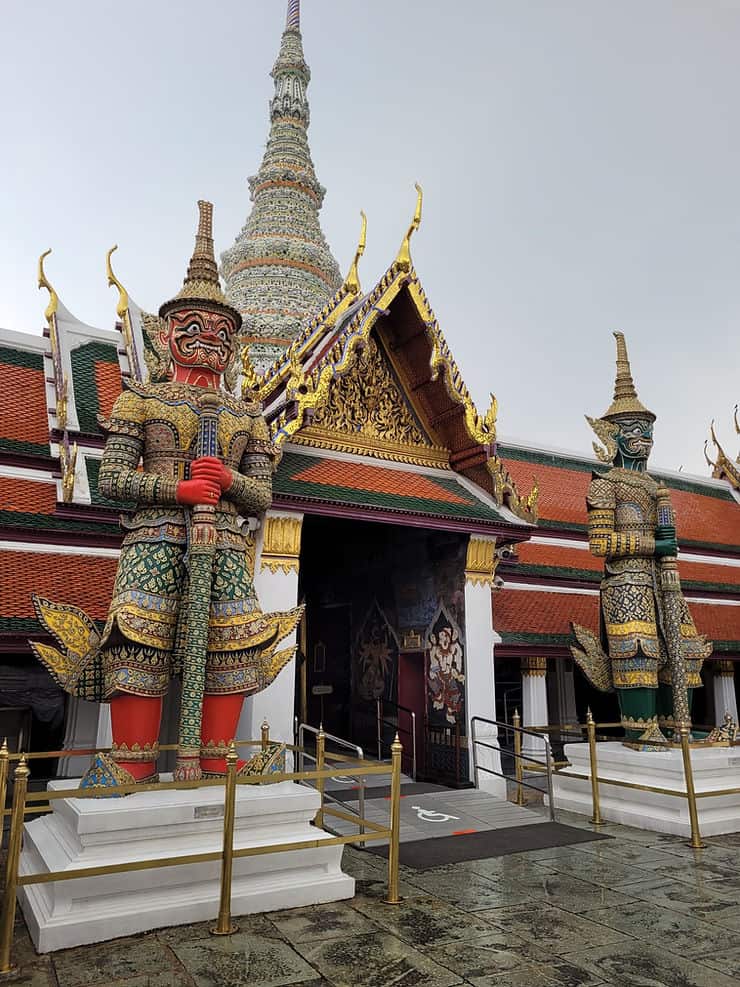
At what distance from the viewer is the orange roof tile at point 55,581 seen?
305 inches

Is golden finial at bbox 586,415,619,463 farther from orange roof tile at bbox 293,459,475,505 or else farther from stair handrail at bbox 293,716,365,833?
stair handrail at bbox 293,716,365,833

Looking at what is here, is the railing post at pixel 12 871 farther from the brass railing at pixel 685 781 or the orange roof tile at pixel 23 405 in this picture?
the orange roof tile at pixel 23 405

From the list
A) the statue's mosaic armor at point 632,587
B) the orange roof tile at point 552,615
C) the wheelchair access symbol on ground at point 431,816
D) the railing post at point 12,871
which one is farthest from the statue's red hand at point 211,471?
the orange roof tile at point 552,615

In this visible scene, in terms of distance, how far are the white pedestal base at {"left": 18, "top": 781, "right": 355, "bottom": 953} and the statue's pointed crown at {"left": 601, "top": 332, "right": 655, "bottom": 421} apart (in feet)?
19.8

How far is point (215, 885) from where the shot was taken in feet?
14.3

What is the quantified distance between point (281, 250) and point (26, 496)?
15.7 metres

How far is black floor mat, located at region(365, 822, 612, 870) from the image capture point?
19.0 ft

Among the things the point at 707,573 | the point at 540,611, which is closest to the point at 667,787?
the point at 540,611

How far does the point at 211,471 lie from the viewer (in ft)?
16.5

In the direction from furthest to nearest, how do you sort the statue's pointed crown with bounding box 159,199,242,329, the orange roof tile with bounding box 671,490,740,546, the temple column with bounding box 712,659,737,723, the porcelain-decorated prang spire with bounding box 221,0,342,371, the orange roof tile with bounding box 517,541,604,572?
the porcelain-decorated prang spire with bounding box 221,0,342,371 < the orange roof tile with bounding box 671,490,740,546 < the temple column with bounding box 712,659,737,723 < the orange roof tile with bounding box 517,541,604,572 < the statue's pointed crown with bounding box 159,199,242,329

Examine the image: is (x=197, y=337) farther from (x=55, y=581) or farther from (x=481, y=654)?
(x=481, y=654)

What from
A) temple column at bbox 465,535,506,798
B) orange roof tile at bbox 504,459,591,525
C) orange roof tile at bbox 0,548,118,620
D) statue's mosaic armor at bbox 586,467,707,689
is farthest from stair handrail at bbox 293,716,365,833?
orange roof tile at bbox 504,459,591,525

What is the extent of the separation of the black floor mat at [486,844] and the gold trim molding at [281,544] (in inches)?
111

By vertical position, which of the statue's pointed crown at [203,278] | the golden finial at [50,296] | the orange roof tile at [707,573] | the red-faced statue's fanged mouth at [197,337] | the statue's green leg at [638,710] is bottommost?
the statue's green leg at [638,710]
